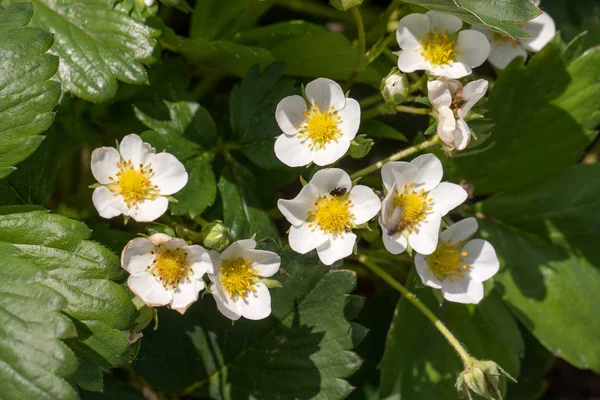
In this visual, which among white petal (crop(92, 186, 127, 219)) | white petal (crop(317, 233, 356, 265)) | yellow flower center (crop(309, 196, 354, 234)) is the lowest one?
white petal (crop(317, 233, 356, 265))

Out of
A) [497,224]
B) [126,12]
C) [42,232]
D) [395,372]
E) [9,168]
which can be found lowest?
[395,372]

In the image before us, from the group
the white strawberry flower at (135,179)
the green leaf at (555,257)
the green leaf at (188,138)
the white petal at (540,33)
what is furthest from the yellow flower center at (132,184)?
the white petal at (540,33)

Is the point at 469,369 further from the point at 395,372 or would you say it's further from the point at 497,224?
the point at 497,224

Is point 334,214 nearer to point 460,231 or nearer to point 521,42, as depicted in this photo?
point 460,231

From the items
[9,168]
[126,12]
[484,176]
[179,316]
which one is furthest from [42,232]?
[484,176]

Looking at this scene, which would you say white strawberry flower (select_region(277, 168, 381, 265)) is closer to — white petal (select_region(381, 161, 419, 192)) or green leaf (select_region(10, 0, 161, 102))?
white petal (select_region(381, 161, 419, 192))

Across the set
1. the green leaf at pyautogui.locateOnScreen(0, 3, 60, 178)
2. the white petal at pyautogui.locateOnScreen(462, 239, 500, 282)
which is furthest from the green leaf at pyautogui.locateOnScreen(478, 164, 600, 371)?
the green leaf at pyautogui.locateOnScreen(0, 3, 60, 178)
